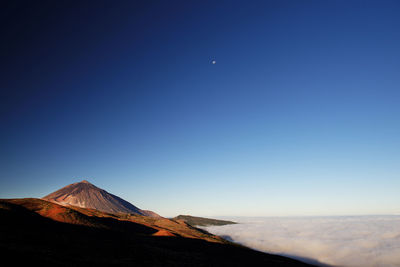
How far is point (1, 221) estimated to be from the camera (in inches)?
1473

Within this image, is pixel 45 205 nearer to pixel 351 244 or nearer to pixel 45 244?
pixel 45 244

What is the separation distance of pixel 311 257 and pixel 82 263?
156m

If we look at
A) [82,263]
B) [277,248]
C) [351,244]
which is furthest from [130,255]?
[351,244]

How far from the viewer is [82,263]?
23.8 metres

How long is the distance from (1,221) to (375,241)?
21372 cm

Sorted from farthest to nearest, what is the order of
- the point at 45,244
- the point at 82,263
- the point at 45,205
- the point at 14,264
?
the point at 45,205, the point at 45,244, the point at 82,263, the point at 14,264

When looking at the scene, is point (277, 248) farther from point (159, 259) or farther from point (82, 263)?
point (82, 263)

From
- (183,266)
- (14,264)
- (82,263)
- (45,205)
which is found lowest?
(183,266)

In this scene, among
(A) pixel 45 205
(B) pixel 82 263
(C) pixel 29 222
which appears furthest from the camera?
(A) pixel 45 205

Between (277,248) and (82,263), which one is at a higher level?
(82,263)

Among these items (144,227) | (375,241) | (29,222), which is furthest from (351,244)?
(29,222)

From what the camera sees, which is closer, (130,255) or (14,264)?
(14,264)

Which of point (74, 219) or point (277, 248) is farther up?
point (74, 219)

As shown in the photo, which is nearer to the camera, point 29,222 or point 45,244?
point 45,244
